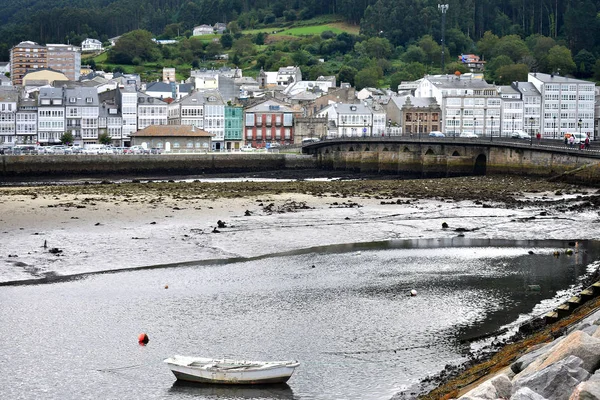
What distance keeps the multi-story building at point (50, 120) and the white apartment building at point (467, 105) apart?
43842mm

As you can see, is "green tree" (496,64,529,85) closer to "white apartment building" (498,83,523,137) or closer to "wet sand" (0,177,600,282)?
"white apartment building" (498,83,523,137)

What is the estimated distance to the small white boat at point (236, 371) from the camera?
736 inches

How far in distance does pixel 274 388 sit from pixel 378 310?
269 inches

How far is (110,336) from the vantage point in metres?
22.8

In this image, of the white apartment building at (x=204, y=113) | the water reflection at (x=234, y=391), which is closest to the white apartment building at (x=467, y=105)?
the white apartment building at (x=204, y=113)

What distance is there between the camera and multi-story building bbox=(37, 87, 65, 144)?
10894cm

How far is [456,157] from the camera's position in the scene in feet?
261

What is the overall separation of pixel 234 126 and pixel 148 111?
32.7ft

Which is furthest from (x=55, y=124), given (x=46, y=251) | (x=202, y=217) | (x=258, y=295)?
(x=258, y=295)

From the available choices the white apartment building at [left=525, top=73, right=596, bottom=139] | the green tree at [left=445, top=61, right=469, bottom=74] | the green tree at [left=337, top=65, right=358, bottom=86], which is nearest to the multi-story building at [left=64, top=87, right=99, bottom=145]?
the white apartment building at [left=525, top=73, right=596, bottom=139]

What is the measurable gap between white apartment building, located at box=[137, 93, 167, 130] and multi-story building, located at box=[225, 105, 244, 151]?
25.8ft

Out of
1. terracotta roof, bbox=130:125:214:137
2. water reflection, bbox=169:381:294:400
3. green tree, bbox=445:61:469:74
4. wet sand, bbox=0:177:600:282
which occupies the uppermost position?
green tree, bbox=445:61:469:74

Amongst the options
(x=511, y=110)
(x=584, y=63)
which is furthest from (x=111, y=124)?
(x=584, y=63)

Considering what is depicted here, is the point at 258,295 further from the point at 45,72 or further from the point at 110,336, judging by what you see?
the point at 45,72
